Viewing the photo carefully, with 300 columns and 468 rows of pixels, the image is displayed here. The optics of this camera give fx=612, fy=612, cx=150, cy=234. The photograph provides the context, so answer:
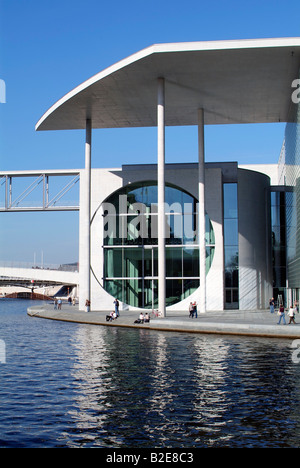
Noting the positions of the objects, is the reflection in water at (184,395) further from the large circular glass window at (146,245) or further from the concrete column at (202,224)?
the large circular glass window at (146,245)

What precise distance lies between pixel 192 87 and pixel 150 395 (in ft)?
86.3

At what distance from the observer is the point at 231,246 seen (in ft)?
144

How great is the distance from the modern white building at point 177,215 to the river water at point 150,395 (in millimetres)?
Result: 19039

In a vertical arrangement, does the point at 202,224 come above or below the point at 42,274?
above

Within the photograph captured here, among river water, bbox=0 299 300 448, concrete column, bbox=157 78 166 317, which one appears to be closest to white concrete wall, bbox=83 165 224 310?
concrete column, bbox=157 78 166 317

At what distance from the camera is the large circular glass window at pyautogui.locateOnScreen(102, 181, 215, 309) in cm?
4259

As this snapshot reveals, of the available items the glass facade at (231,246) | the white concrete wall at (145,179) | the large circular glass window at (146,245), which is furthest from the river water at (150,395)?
the glass facade at (231,246)

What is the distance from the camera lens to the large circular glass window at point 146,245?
140 feet

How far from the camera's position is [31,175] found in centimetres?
4981

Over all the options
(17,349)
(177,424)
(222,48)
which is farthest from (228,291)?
(177,424)

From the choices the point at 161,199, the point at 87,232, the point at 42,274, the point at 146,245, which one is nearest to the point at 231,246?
the point at 146,245

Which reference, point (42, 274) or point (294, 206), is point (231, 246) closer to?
point (294, 206)

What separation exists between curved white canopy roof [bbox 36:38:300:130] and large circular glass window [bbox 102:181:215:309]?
5700 millimetres
